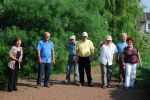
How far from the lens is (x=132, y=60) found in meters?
14.5

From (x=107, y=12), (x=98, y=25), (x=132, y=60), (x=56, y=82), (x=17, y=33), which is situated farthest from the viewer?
(x=107, y=12)

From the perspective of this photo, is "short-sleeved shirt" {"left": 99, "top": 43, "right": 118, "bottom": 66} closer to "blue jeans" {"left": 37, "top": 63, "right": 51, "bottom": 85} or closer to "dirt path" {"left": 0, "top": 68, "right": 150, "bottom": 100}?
"dirt path" {"left": 0, "top": 68, "right": 150, "bottom": 100}

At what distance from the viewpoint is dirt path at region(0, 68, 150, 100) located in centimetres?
1279

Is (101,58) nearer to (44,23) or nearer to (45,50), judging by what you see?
(45,50)

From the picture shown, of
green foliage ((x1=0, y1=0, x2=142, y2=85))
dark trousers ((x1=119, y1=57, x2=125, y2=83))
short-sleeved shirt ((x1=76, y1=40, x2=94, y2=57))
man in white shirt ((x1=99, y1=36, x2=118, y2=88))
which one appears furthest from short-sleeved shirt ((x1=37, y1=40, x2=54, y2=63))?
green foliage ((x1=0, y1=0, x2=142, y2=85))

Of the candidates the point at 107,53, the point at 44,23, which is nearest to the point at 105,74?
the point at 107,53

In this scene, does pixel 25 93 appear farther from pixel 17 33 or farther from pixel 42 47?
pixel 17 33

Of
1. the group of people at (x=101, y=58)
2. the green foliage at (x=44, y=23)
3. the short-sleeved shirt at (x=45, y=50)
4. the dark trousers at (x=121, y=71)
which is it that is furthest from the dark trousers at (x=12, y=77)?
the green foliage at (x=44, y=23)

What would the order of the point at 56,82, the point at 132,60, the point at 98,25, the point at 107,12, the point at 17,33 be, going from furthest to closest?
the point at 107,12 < the point at 98,25 < the point at 17,33 < the point at 56,82 < the point at 132,60

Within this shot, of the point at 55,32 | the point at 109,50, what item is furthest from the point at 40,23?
the point at 109,50

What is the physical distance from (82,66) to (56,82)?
1485mm

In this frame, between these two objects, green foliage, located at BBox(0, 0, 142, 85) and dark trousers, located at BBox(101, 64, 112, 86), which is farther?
green foliage, located at BBox(0, 0, 142, 85)

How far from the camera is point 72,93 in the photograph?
13.6m

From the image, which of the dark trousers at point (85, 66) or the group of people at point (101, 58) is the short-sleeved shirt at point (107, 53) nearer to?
the group of people at point (101, 58)
